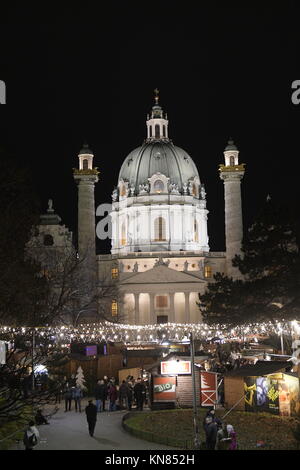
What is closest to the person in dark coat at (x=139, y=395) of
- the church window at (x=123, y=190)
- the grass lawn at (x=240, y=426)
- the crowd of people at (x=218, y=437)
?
the grass lawn at (x=240, y=426)

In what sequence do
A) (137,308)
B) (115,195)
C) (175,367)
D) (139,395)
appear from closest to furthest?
1. (175,367)
2. (139,395)
3. (137,308)
4. (115,195)

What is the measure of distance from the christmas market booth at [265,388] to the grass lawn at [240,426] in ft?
1.27

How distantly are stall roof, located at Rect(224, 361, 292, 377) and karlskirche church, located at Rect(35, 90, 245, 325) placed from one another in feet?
187

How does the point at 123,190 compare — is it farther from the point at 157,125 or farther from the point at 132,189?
the point at 157,125

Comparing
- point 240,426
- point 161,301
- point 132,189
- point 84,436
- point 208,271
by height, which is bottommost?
point 84,436

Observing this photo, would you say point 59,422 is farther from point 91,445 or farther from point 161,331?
point 161,331

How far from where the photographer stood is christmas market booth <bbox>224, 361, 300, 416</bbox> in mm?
23578

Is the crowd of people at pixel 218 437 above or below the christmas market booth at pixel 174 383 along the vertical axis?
below

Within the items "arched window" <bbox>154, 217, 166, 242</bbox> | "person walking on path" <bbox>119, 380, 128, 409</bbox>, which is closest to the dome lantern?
"arched window" <bbox>154, 217, 166, 242</bbox>

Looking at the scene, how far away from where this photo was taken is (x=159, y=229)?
10994 cm

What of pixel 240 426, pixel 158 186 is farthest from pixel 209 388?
pixel 158 186

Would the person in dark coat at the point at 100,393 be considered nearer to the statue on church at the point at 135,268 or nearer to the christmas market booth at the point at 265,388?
the christmas market booth at the point at 265,388

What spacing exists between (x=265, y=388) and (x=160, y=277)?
70.4 m

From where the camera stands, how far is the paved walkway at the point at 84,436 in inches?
815
